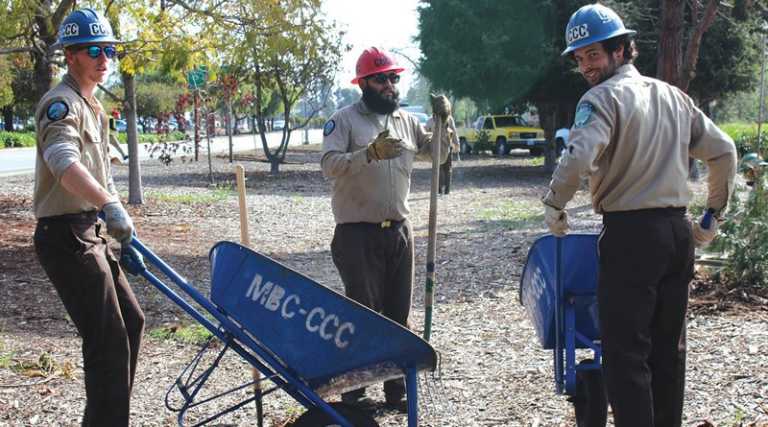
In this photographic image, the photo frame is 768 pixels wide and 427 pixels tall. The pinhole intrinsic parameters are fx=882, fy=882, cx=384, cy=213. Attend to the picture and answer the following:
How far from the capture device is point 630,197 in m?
3.22

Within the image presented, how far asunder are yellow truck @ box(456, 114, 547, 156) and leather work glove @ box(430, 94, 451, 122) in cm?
2853

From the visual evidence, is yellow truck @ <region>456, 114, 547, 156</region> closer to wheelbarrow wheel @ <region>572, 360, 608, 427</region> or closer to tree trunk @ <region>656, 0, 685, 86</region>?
tree trunk @ <region>656, 0, 685, 86</region>

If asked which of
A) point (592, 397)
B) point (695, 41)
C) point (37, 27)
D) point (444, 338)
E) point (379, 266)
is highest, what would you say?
point (37, 27)

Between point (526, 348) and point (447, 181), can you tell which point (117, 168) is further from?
point (526, 348)

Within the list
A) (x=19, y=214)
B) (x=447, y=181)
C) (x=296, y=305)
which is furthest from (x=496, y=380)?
(x=447, y=181)

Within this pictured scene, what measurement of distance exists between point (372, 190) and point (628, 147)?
59.0 inches

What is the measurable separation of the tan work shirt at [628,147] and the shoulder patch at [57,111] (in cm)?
188

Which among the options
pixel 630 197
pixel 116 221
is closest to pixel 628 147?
pixel 630 197

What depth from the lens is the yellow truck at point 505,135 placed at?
108ft

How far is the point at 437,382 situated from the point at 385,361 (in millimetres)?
1802

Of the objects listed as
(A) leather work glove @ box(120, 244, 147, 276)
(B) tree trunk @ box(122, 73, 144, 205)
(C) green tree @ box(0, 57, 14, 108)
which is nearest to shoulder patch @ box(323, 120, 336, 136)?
(A) leather work glove @ box(120, 244, 147, 276)

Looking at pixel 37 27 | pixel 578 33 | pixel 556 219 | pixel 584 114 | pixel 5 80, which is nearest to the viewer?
pixel 584 114

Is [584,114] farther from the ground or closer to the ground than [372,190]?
farther from the ground

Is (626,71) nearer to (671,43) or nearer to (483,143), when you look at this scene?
(671,43)
